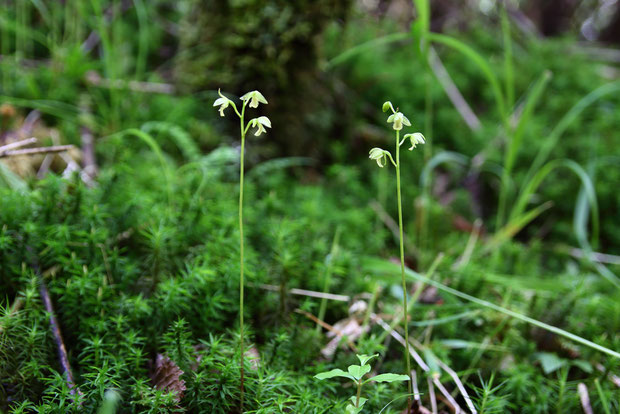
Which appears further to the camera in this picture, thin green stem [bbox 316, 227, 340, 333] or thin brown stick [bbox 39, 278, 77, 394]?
thin green stem [bbox 316, 227, 340, 333]

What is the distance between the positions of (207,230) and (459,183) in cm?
185

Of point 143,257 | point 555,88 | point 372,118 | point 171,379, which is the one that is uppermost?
point 555,88

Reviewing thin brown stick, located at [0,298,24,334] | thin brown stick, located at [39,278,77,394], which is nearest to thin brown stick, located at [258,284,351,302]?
thin brown stick, located at [39,278,77,394]

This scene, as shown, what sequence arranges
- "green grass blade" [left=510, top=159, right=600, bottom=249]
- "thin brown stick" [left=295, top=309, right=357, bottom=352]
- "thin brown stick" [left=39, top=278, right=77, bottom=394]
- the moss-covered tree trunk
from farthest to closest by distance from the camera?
the moss-covered tree trunk, "green grass blade" [left=510, top=159, right=600, bottom=249], "thin brown stick" [left=295, top=309, right=357, bottom=352], "thin brown stick" [left=39, top=278, right=77, bottom=394]

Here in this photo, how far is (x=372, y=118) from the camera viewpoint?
2.95 meters

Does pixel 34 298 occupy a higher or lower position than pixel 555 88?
lower

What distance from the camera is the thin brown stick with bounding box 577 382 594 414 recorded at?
129cm

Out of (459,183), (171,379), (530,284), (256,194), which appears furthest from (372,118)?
(171,379)

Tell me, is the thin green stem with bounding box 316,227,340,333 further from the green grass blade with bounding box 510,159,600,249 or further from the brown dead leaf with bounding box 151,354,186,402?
the green grass blade with bounding box 510,159,600,249

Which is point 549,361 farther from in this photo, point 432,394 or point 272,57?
point 272,57

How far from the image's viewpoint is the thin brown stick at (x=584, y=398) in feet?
4.24

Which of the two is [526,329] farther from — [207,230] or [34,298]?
[34,298]

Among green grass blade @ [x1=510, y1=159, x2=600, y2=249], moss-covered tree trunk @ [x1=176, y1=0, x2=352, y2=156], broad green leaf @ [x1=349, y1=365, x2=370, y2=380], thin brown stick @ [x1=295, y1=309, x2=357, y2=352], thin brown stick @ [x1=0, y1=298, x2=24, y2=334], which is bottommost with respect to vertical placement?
thin brown stick @ [x1=295, y1=309, x2=357, y2=352]

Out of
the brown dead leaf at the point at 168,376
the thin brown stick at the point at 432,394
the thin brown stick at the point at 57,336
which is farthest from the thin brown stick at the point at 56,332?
the thin brown stick at the point at 432,394
